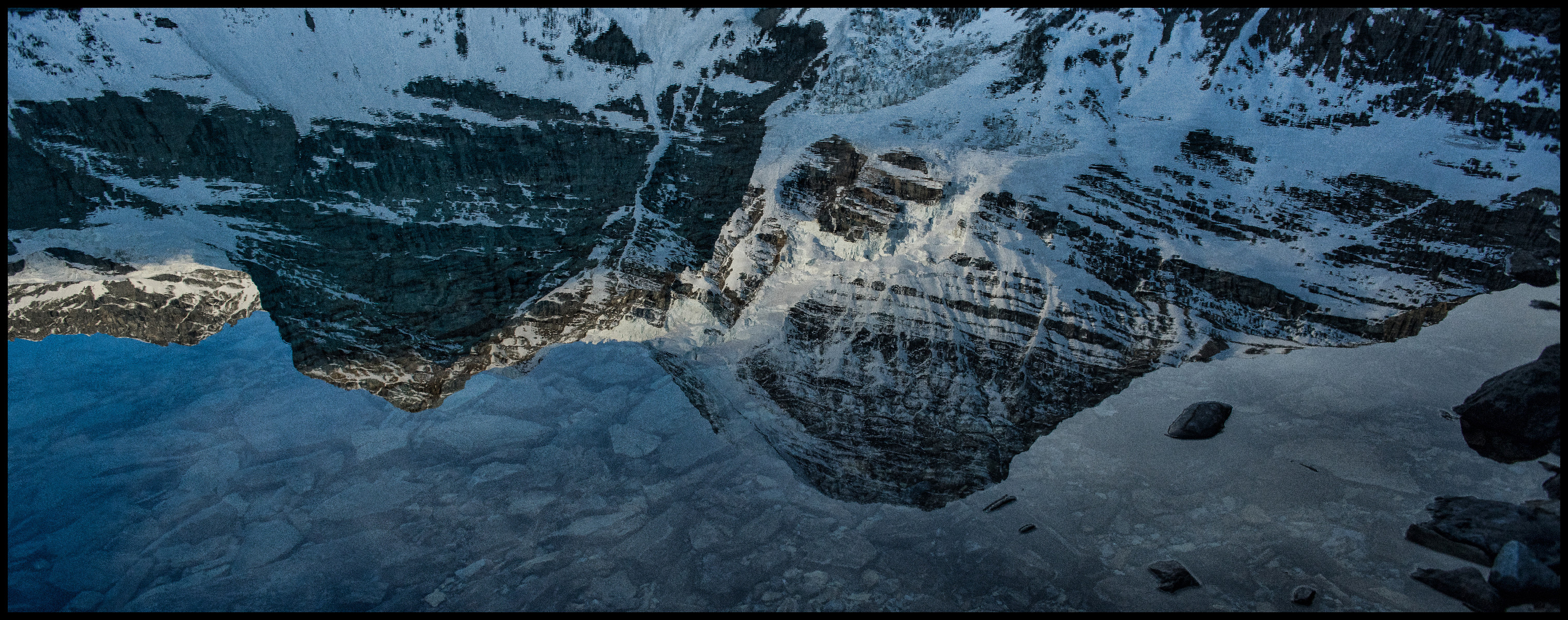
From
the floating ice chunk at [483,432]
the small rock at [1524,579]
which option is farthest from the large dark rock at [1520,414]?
the floating ice chunk at [483,432]

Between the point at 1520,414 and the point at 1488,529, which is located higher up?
the point at 1520,414

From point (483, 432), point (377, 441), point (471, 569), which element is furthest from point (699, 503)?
point (377, 441)

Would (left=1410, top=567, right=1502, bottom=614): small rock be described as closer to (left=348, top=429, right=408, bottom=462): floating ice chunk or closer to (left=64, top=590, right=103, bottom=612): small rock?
(left=348, top=429, right=408, bottom=462): floating ice chunk

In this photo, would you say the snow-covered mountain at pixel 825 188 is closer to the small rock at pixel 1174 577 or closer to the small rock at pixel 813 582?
the small rock at pixel 813 582

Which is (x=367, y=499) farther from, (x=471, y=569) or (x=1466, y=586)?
(x=1466, y=586)

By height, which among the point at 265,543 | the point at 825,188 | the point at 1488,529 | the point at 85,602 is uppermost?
the point at 825,188

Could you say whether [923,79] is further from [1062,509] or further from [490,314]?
[490,314]

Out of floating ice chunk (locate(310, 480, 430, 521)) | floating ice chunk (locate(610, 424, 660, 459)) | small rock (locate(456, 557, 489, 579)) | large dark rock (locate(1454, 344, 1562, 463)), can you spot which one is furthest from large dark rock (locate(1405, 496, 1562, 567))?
floating ice chunk (locate(310, 480, 430, 521))
